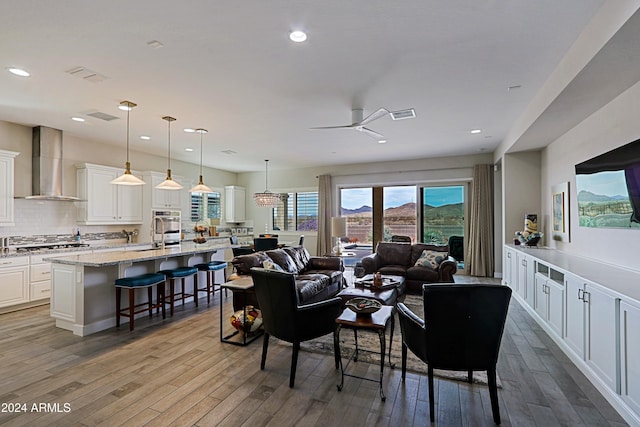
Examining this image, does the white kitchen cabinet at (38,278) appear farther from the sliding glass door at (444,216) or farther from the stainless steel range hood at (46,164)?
the sliding glass door at (444,216)

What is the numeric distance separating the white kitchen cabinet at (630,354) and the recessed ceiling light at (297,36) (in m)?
3.04

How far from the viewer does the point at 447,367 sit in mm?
2248

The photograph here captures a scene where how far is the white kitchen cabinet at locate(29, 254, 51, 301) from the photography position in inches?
193

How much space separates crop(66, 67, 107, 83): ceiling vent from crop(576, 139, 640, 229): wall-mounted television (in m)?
5.22

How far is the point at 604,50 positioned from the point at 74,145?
752 centimetres

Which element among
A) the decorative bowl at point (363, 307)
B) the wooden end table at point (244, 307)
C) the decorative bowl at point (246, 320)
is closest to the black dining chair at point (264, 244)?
the decorative bowl at point (246, 320)

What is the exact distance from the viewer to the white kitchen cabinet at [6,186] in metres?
4.78

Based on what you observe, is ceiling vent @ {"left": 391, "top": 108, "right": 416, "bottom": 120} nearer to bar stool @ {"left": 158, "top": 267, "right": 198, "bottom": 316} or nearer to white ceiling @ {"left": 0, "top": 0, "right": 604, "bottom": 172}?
white ceiling @ {"left": 0, "top": 0, "right": 604, "bottom": 172}

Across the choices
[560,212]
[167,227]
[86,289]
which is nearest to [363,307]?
[86,289]

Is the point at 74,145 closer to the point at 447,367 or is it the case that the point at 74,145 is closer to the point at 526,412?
the point at 447,367

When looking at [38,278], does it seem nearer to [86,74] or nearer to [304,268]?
[86,74]

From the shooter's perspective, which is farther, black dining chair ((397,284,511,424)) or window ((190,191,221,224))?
window ((190,191,221,224))

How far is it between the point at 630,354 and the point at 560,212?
3.18 m

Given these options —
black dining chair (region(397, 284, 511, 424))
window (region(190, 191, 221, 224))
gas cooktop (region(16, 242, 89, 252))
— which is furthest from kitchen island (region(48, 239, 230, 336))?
window (region(190, 191, 221, 224))
